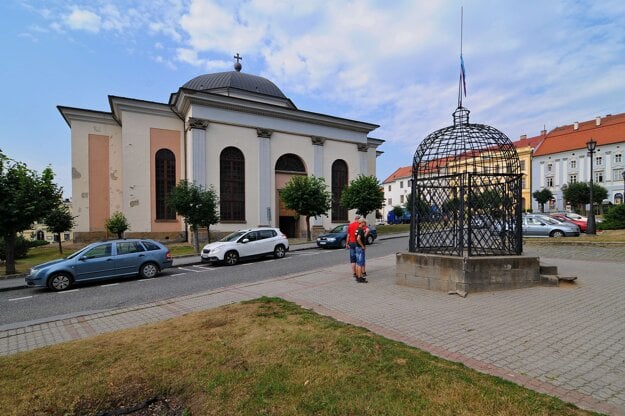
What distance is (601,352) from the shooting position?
430cm

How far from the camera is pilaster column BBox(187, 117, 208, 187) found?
28.0 metres

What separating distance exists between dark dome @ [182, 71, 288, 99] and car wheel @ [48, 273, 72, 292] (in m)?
27.2

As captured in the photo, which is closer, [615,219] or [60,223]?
[615,219]

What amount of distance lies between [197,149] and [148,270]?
1699 cm

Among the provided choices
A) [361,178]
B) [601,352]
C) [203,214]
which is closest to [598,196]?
[361,178]

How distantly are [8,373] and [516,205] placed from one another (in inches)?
380

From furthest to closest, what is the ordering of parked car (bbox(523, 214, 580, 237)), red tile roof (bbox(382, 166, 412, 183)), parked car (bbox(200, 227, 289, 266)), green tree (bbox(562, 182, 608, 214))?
1. red tile roof (bbox(382, 166, 412, 183))
2. green tree (bbox(562, 182, 608, 214))
3. parked car (bbox(523, 214, 580, 237))
4. parked car (bbox(200, 227, 289, 266))

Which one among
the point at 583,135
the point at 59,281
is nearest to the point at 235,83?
the point at 59,281

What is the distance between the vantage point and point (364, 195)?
31062 millimetres

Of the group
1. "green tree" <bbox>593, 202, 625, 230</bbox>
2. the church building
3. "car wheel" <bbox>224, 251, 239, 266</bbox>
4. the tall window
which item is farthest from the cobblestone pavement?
the tall window

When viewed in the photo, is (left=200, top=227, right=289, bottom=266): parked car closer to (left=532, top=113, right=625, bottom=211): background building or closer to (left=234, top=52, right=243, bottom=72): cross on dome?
(left=234, top=52, right=243, bottom=72): cross on dome

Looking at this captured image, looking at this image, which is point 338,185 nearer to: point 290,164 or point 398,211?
point 290,164

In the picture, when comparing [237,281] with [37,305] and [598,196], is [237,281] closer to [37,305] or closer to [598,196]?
[37,305]

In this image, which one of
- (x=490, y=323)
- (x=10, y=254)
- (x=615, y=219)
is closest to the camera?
(x=490, y=323)
